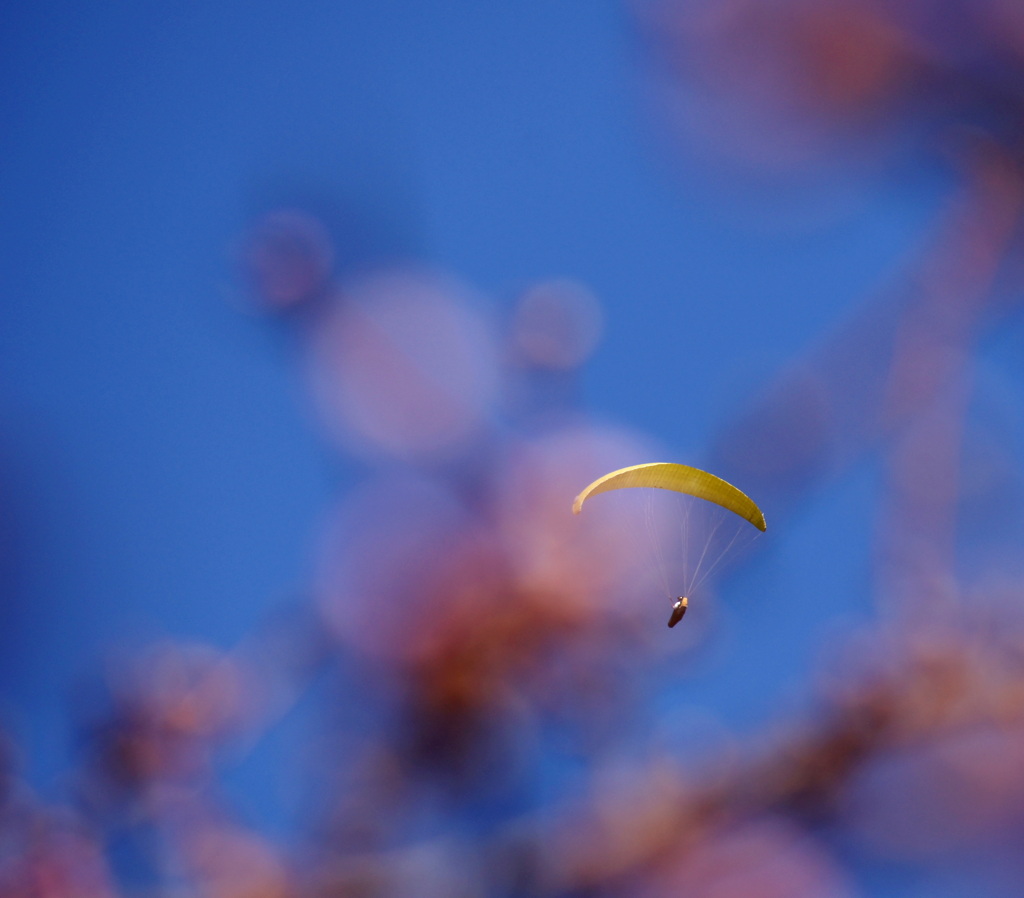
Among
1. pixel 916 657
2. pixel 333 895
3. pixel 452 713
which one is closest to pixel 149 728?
pixel 333 895

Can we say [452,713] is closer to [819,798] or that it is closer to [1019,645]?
[819,798]

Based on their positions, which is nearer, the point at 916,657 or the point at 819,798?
the point at 819,798

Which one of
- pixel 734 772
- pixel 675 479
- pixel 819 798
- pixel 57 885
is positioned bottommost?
pixel 819 798

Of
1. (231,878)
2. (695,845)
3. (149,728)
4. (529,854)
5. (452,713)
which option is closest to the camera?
(695,845)

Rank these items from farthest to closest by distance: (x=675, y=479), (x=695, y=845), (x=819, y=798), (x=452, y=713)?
(x=675, y=479)
(x=452, y=713)
(x=695, y=845)
(x=819, y=798)
